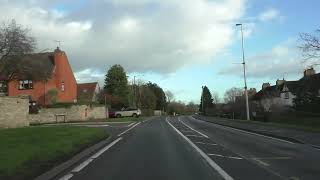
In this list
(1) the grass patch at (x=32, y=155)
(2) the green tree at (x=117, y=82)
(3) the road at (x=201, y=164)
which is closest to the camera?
(3) the road at (x=201, y=164)

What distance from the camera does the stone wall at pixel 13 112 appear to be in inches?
1754

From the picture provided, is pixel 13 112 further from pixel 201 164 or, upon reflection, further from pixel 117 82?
pixel 117 82

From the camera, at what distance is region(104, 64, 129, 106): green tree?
400 feet

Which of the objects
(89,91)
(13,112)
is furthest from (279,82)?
(13,112)

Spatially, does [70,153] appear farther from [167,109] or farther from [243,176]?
[167,109]

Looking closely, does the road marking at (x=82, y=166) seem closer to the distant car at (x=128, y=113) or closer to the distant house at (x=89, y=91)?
the distant car at (x=128, y=113)

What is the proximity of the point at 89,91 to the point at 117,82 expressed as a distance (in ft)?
66.0

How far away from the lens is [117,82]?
4815 inches

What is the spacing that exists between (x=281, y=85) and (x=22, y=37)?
8228 cm

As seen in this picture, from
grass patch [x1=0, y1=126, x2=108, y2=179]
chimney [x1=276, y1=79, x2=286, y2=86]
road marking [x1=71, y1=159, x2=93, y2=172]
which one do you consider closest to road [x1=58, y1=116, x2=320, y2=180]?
road marking [x1=71, y1=159, x2=93, y2=172]

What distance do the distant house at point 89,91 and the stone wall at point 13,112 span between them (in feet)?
271

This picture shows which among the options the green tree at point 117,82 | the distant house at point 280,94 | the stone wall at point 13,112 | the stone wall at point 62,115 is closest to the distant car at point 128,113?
the stone wall at point 62,115

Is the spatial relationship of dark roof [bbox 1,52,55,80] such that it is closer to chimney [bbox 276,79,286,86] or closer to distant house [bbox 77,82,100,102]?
distant house [bbox 77,82,100,102]

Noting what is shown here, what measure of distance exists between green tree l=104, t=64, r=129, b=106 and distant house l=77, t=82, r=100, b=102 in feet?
30.8
